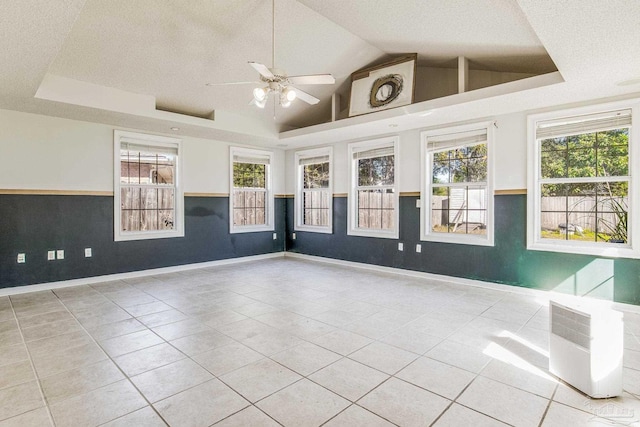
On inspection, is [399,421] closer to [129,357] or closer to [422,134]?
[129,357]

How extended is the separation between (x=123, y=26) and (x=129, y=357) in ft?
10.8

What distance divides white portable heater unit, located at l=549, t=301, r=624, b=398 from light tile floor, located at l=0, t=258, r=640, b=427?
8cm

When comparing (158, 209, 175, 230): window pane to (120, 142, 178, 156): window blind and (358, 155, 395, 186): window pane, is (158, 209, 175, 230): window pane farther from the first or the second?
(358, 155, 395, 186): window pane

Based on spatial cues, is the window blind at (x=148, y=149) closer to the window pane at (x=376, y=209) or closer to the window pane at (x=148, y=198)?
the window pane at (x=148, y=198)

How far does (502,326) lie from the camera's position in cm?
318

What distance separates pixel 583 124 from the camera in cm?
391

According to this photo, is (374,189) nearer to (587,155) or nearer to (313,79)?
(587,155)

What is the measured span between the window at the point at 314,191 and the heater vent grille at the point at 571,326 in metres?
4.50

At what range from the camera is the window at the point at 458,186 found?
4676 mm

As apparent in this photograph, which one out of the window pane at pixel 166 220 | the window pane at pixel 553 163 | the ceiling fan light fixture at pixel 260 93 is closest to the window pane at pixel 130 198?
the window pane at pixel 166 220

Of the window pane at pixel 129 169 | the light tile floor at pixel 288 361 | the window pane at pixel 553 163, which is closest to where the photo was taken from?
the light tile floor at pixel 288 361

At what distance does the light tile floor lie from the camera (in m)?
1.88

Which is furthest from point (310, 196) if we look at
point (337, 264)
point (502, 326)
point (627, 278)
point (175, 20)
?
point (627, 278)

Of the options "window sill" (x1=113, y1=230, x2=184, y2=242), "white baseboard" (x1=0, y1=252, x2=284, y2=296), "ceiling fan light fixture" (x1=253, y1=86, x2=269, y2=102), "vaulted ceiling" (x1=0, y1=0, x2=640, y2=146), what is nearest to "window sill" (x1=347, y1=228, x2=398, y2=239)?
"vaulted ceiling" (x1=0, y1=0, x2=640, y2=146)
